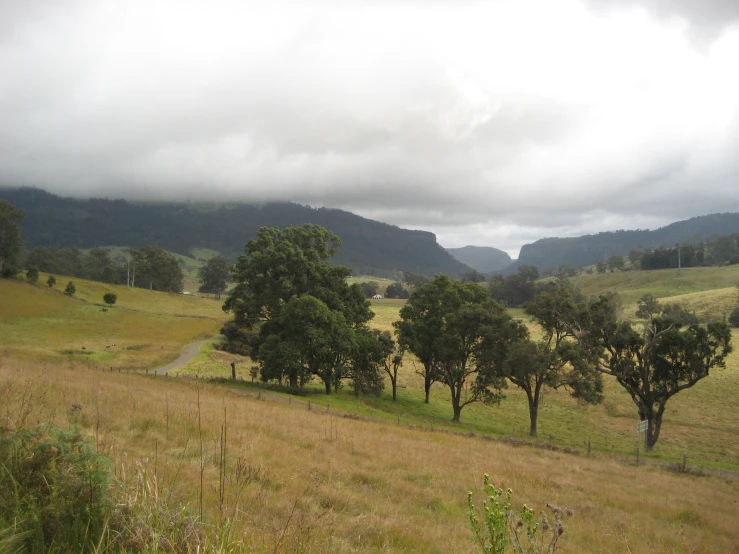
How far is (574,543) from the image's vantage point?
→ 900 cm

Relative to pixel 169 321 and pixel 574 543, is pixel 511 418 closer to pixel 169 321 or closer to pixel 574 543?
pixel 574 543

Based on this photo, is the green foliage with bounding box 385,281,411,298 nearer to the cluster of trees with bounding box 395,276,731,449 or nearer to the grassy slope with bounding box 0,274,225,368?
the grassy slope with bounding box 0,274,225,368

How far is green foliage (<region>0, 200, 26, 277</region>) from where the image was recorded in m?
85.1

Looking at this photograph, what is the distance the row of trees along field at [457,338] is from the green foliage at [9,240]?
6980 centimetres

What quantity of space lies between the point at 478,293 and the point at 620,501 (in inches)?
1091

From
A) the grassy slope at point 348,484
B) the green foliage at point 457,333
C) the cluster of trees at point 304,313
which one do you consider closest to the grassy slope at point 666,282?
the green foliage at point 457,333

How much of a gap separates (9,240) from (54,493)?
351ft

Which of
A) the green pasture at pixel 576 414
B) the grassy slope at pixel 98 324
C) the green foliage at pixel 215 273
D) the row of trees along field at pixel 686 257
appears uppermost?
the row of trees along field at pixel 686 257

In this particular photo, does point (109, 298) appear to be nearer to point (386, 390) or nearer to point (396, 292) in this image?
point (386, 390)

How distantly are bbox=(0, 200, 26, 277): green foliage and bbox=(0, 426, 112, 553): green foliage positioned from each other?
101991 millimetres

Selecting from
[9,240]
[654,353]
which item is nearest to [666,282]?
[654,353]

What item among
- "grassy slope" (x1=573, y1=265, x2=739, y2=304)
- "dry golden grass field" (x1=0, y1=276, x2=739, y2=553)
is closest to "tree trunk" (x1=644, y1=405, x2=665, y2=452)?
"dry golden grass field" (x1=0, y1=276, x2=739, y2=553)

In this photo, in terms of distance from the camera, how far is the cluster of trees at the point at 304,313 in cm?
3622

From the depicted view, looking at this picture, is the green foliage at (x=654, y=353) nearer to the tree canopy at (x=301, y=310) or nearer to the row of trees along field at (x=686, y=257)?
the tree canopy at (x=301, y=310)
